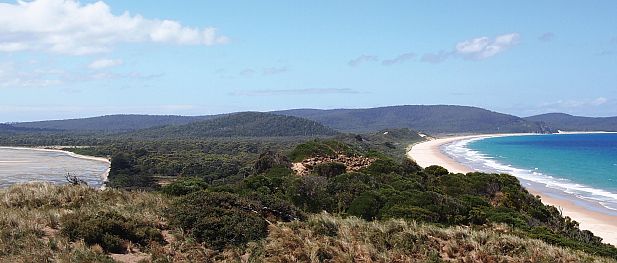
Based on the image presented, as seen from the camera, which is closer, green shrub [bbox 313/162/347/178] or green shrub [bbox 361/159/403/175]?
green shrub [bbox 313/162/347/178]

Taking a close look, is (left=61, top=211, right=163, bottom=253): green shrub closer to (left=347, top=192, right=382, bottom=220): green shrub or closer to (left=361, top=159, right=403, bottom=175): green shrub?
(left=347, top=192, right=382, bottom=220): green shrub

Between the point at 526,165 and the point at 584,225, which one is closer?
the point at 584,225

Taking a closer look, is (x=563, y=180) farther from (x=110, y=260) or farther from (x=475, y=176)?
(x=110, y=260)

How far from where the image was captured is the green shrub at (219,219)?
32.1 ft

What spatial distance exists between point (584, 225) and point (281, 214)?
82.3ft

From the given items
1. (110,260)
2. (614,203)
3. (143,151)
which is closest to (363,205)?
(110,260)

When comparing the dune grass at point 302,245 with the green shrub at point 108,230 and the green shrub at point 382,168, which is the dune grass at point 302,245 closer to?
the green shrub at point 108,230

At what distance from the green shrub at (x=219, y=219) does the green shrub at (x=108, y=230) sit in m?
0.70

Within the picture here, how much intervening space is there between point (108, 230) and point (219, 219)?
207 cm

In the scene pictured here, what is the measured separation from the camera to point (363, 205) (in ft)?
59.5

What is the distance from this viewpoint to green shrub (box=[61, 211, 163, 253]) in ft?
30.3

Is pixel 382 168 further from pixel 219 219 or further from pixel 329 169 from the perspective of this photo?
pixel 219 219

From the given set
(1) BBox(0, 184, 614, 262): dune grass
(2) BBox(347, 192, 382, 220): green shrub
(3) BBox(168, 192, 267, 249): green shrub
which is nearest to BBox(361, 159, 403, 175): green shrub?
(2) BBox(347, 192, 382, 220): green shrub

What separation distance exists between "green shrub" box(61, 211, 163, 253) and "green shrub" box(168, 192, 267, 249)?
70 cm
